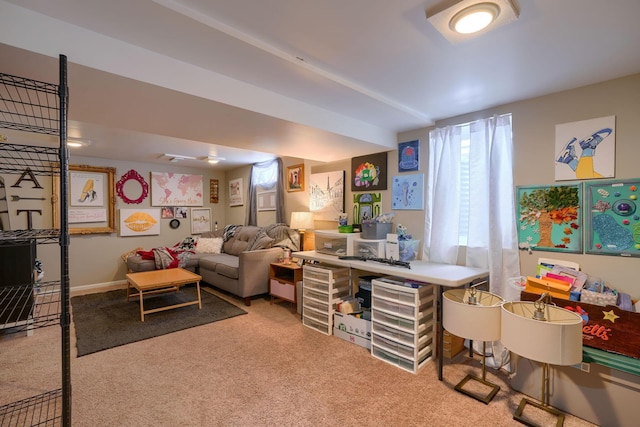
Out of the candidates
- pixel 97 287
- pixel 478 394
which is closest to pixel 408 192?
pixel 478 394

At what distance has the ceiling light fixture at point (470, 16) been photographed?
1.30 metres

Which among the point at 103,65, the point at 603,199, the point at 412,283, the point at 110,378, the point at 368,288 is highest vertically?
the point at 103,65

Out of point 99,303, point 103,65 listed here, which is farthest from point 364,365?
point 99,303

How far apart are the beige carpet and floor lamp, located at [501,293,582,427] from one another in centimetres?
20

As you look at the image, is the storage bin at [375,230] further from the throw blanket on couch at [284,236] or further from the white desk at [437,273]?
the throw blanket on couch at [284,236]

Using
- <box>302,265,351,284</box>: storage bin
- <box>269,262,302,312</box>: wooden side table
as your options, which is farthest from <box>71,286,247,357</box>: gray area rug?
<box>302,265,351,284</box>: storage bin

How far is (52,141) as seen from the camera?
378 cm

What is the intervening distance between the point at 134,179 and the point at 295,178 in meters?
3.06

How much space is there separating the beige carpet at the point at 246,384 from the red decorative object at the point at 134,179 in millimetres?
2833

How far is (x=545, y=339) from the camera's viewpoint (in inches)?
60.8

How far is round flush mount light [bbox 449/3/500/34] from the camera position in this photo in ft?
4.33

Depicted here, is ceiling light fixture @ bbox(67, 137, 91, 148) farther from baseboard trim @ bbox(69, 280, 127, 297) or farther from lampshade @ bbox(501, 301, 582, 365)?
lampshade @ bbox(501, 301, 582, 365)

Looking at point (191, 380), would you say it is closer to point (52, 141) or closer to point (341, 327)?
point (341, 327)

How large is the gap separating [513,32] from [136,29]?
1924 millimetres
